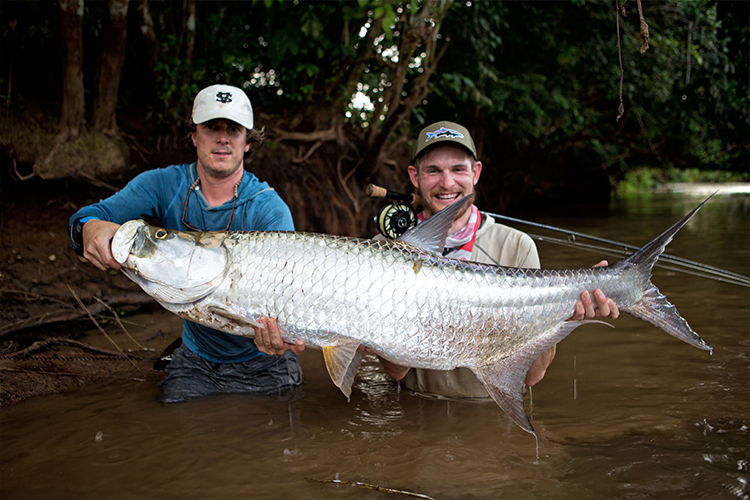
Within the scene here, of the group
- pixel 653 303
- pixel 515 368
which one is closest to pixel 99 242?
pixel 515 368

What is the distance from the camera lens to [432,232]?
2701 mm

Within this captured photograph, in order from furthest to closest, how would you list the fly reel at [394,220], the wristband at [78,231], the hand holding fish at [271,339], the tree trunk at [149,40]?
the tree trunk at [149,40]
the fly reel at [394,220]
the wristband at [78,231]
the hand holding fish at [271,339]

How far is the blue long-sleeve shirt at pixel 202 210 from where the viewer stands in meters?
3.41

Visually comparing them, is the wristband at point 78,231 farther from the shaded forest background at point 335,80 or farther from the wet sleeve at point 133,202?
the shaded forest background at point 335,80

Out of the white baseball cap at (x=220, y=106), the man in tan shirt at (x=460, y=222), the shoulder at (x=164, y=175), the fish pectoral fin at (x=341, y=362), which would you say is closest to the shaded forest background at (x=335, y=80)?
the man in tan shirt at (x=460, y=222)

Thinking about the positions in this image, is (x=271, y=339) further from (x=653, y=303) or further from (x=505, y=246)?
(x=653, y=303)

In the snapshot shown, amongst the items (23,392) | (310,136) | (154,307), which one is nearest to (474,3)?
(310,136)

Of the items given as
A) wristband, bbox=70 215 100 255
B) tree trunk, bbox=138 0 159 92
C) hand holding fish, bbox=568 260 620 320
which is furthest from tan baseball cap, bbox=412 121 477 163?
tree trunk, bbox=138 0 159 92

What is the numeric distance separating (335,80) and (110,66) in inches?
137

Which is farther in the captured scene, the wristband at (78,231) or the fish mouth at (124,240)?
the wristband at (78,231)

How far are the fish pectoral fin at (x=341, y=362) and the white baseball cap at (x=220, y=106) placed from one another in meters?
1.62

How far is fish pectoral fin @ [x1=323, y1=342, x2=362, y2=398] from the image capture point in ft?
8.45

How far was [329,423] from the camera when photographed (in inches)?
124

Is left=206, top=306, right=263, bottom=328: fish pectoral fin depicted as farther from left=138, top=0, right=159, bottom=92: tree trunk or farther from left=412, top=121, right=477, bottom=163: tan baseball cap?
left=138, top=0, right=159, bottom=92: tree trunk
